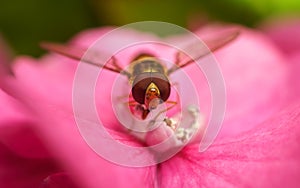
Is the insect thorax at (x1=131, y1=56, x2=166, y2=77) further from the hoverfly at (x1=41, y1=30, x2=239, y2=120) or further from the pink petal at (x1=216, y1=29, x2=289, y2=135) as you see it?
the pink petal at (x1=216, y1=29, x2=289, y2=135)

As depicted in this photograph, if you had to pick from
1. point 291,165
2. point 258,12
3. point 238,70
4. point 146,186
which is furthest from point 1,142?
point 258,12

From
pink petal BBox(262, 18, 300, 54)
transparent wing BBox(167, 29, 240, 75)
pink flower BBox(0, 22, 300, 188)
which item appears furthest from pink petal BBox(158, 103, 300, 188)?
pink petal BBox(262, 18, 300, 54)

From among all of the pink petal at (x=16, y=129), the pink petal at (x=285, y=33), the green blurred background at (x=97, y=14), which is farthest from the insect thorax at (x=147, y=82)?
the green blurred background at (x=97, y=14)

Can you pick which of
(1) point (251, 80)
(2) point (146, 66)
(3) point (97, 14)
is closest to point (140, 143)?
(2) point (146, 66)

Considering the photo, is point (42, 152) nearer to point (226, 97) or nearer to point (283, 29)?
point (226, 97)

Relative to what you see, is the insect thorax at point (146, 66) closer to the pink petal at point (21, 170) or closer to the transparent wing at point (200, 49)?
the transparent wing at point (200, 49)

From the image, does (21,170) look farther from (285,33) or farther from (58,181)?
(285,33)
